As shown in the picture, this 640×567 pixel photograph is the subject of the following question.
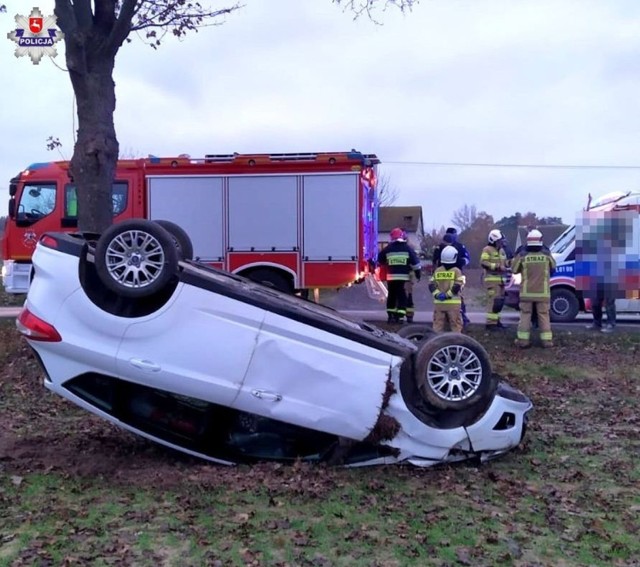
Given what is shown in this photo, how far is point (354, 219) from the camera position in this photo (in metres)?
15.1

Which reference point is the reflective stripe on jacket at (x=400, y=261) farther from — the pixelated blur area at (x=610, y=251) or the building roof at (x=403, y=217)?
the building roof at (x=403, y=217)

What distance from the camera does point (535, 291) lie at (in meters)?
11.9

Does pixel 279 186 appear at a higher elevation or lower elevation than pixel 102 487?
higher

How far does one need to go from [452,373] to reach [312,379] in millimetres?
987

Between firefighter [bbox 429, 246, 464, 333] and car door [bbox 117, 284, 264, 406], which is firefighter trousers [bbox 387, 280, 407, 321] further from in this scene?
car door [bbox 117, 284, 264, 406]

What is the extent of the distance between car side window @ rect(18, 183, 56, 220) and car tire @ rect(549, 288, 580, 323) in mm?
9302

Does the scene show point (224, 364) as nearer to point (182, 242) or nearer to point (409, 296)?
point (182, 242)

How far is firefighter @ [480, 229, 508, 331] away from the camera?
43.4ft

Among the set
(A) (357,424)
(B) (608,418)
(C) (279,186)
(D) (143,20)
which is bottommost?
(B) (608,418)

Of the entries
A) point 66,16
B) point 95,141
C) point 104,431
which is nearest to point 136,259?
point 104,431

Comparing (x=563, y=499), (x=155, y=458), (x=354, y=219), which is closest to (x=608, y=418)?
(x=563, y=499)

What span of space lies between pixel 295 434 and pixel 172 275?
143cm

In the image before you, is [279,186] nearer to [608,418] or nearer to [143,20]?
[143,20]

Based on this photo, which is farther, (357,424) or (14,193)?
(14,193)
